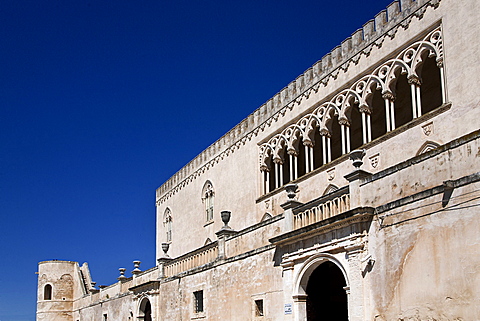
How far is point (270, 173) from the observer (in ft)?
84.6

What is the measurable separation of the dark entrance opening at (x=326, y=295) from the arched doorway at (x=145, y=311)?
10.9 m

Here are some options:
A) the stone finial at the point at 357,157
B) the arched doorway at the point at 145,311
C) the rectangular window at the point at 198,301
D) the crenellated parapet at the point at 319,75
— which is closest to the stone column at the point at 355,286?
the stone finial at the point at 357,157

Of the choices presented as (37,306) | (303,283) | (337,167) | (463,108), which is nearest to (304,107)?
(337,167)

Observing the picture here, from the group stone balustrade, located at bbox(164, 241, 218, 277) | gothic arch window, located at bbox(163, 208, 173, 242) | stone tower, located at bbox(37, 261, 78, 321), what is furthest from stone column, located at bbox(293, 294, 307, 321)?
stone tower, located at bbox(37, 261, 78, 321)

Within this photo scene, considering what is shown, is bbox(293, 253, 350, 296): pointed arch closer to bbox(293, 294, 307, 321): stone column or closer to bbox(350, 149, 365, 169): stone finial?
bbox(293, 294, 307, 321): stone column

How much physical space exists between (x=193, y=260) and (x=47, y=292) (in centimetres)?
2674

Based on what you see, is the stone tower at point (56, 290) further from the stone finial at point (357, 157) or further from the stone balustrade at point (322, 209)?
the stone finial at point (357, 157)

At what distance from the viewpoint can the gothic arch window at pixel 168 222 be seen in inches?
1383

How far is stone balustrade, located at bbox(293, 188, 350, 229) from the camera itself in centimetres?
1300

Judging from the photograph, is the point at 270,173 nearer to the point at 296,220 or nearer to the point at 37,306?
the point at 296,220

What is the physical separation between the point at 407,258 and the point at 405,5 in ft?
31.6

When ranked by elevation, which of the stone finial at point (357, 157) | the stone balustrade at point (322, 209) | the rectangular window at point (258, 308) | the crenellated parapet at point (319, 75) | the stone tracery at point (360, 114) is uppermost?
the crenellated parapet at point (319, 75)

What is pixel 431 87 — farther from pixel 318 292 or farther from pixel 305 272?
pixel 305 272

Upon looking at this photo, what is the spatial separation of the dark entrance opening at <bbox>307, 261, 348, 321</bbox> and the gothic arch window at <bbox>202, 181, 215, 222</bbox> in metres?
14.9
